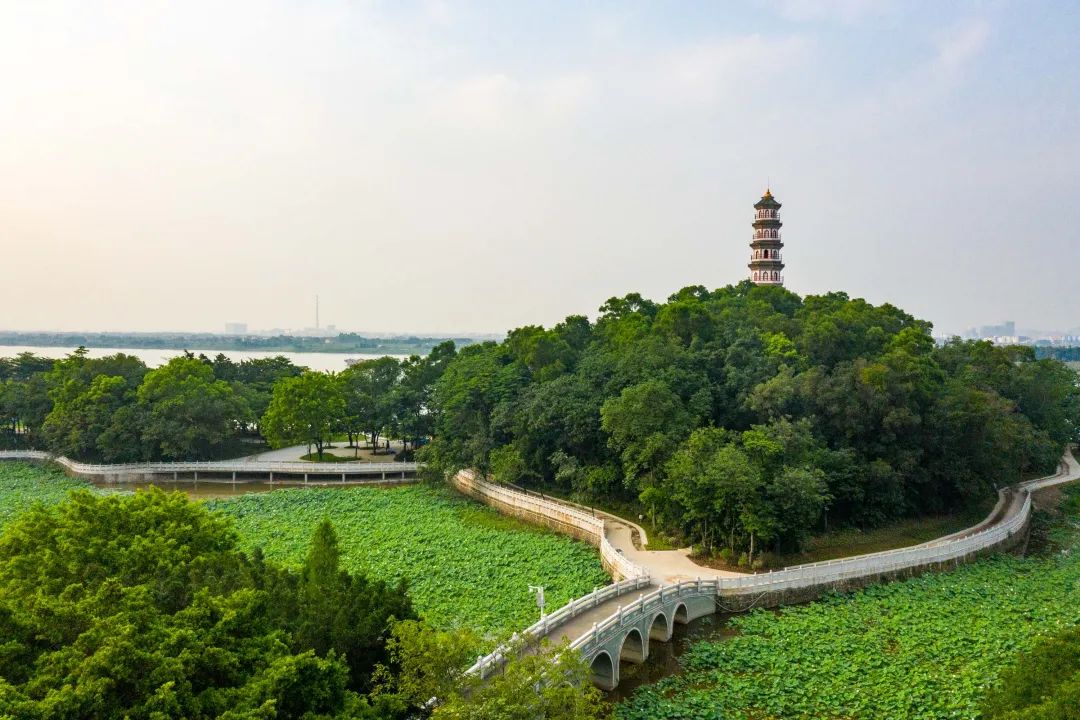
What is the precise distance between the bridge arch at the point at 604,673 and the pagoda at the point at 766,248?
47031 mm

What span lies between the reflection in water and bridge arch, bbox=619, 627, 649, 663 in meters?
0.17

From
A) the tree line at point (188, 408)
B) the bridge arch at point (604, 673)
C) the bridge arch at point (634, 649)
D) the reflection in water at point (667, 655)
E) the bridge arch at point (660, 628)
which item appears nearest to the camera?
the bridge arch at point (604, 673)

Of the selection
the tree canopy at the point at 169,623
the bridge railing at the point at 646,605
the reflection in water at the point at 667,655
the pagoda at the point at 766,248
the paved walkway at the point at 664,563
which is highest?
the pagoda at the point at 766,248

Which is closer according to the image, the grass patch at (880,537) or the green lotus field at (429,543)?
the green lotus field at (429,543)

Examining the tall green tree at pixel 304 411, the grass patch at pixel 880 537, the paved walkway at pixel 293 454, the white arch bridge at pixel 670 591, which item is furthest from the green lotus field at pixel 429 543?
the grass patch at pixel 880 537

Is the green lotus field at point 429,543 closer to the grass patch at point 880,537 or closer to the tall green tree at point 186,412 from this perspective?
the tall green tree at point 186,412

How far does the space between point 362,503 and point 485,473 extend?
7.27m

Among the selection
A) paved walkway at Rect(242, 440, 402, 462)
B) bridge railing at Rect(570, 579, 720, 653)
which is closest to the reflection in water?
bridge railing at Rect(570, 579, 720, 653)

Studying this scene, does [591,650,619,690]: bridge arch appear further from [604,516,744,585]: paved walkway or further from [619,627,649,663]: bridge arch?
[604,516,744,585]: paved walkway

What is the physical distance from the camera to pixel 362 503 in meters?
41.2

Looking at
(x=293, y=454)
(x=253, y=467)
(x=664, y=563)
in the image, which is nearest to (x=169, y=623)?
(x=664, y=563)

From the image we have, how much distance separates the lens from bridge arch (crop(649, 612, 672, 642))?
23766 millimetres

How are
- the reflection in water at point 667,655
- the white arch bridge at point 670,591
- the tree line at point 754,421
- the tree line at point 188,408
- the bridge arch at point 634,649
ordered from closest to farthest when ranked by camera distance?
the white arch bridge at point 670,591 → the reflection in water at point 667,655 → the bridge arch at point 634,649 → the tree line at point 754,421 → the tree line at point 188,408

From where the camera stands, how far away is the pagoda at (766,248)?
60.8m
